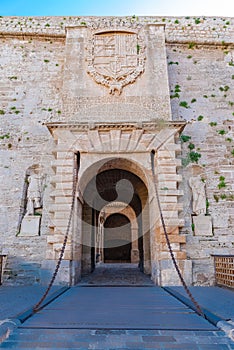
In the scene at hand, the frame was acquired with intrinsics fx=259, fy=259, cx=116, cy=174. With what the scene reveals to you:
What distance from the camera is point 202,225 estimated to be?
20.9 feet

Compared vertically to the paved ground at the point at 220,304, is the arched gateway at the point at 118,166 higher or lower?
higher

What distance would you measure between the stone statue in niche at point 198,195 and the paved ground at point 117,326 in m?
2.83

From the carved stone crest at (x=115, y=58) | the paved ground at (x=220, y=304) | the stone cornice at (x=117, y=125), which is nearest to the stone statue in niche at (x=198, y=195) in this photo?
the stone cornice at (x=117, y=125)

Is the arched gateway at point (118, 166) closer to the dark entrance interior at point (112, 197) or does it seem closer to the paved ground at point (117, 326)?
the dark entrance interior at point (112, 197)

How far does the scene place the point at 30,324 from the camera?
261 cm

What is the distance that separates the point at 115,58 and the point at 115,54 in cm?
14

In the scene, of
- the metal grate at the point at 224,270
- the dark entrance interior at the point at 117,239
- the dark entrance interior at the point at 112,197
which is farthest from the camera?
the dark entrance interior at the point at 117,239

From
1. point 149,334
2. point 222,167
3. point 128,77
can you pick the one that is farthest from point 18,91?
point 149,334

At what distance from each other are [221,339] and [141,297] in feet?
6.71

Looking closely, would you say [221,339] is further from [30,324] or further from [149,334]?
[30,324]

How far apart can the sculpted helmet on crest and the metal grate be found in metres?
4.89

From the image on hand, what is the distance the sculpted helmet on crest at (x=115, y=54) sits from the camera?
23.4ft

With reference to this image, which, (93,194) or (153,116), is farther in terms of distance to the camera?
(93,194)

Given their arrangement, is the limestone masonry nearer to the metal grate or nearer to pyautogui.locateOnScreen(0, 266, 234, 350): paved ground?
the metal grate
